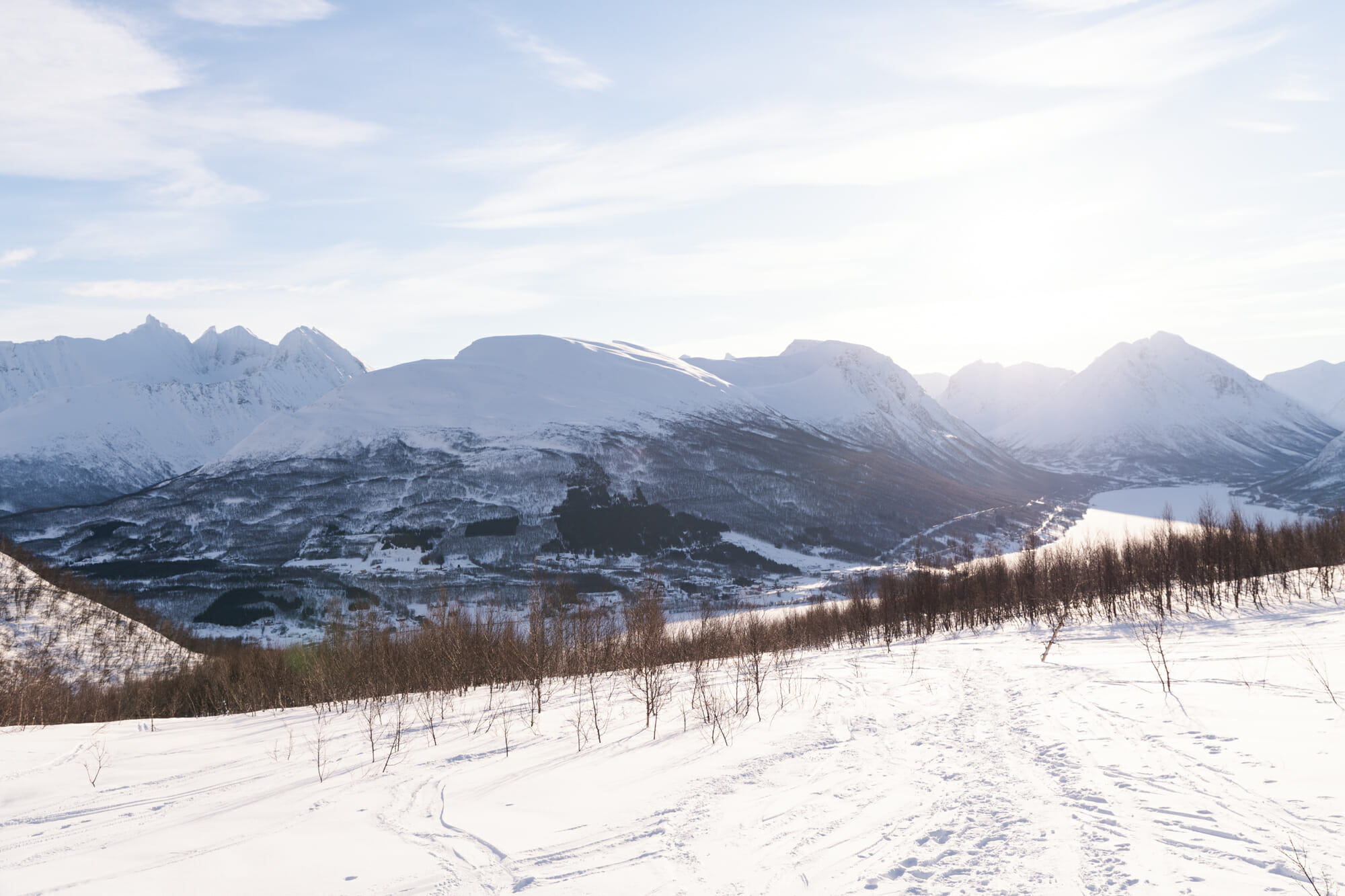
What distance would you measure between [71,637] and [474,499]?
349 ft

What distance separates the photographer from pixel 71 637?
39.7 m

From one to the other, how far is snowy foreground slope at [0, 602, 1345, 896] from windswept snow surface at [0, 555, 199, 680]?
2809 cm

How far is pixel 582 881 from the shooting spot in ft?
22.2

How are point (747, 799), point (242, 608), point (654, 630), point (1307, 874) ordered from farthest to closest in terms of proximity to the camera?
point (242, 608), point (654, 630), point (747, 799), point (1307, 874)

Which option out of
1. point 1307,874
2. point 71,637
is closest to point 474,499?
point 71,637

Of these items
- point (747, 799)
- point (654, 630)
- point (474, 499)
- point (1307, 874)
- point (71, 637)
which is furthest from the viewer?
point (474, 499)

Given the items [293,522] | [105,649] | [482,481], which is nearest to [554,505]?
[482,481]

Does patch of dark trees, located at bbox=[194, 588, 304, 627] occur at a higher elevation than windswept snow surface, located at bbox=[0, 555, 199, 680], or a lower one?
lower

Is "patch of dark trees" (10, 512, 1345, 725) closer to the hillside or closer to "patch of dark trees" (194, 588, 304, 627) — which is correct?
the hillside

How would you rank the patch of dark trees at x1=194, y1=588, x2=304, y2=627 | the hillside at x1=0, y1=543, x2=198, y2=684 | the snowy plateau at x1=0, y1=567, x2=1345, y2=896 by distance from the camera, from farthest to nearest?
1. the patch of dark trees at x1=194, y1=588, x2=304, y2=627
2. the hillside at x1=0, y1=543, x2=198, y2=684
3. the snowy plateau at x1=0, y1=567, x2=1345, y2=896

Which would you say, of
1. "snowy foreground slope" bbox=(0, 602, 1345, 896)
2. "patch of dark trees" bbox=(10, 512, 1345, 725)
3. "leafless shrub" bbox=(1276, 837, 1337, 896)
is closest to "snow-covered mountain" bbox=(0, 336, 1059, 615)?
"patch of dark trees" bbox=(10, 512, 1345, 725)

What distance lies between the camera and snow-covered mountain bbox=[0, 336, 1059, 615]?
129 metres

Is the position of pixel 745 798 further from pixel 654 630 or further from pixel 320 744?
pixel 654 630

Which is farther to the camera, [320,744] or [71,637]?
[71,637]
